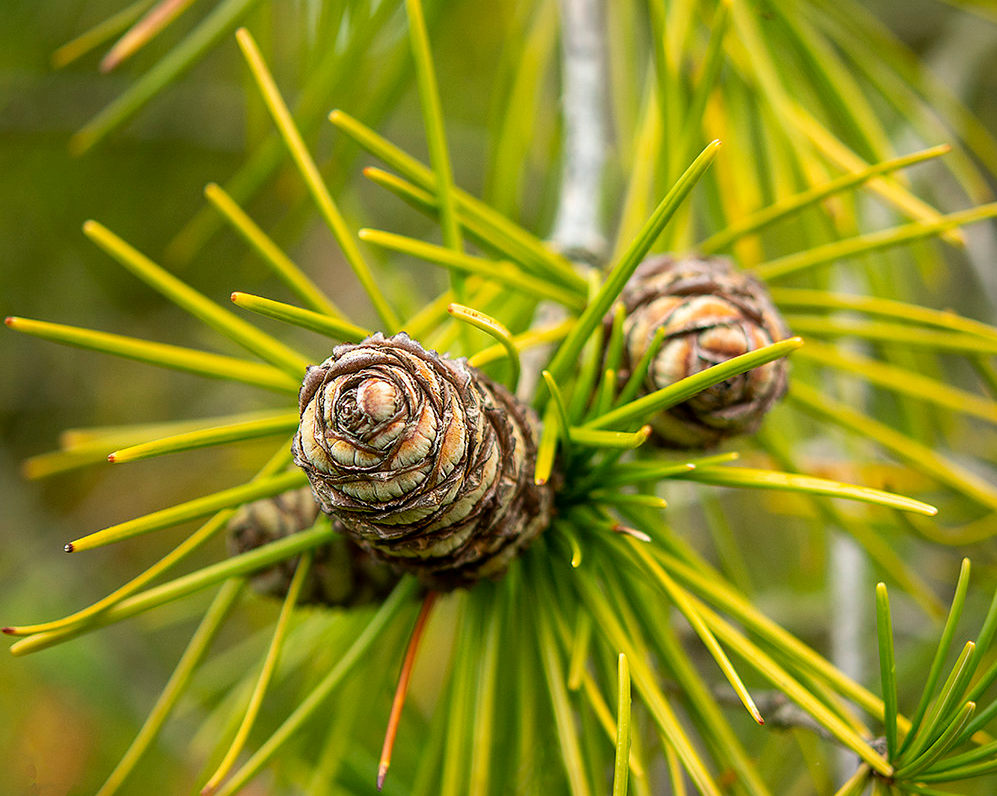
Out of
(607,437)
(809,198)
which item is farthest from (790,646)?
(809,198)

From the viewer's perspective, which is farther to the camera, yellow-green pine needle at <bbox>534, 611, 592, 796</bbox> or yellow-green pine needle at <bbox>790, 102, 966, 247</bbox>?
yellow-green pine needle at <bbox>790, 102, 966, 247</bbox>

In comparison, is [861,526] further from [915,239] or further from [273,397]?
[273,397]

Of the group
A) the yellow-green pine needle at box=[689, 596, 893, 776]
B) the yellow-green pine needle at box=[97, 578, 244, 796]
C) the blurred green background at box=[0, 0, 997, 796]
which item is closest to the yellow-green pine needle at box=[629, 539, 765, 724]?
the yellow-green pine needle at box=[689, 596, 893, 776]

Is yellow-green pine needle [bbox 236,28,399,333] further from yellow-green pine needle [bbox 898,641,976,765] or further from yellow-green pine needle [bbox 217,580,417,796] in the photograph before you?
yellow-green pine needle [bbox 898,641,976,765]

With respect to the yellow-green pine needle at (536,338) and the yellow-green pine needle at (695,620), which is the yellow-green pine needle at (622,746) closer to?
the yellow-green pine needle at (695,620)

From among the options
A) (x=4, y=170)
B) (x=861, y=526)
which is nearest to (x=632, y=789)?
(x=861, y=526)

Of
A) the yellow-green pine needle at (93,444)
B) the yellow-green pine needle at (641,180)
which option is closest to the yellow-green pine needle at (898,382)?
the yellow-green pine needle at (641,180)

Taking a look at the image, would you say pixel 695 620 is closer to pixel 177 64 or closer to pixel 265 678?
pixel 265 678
